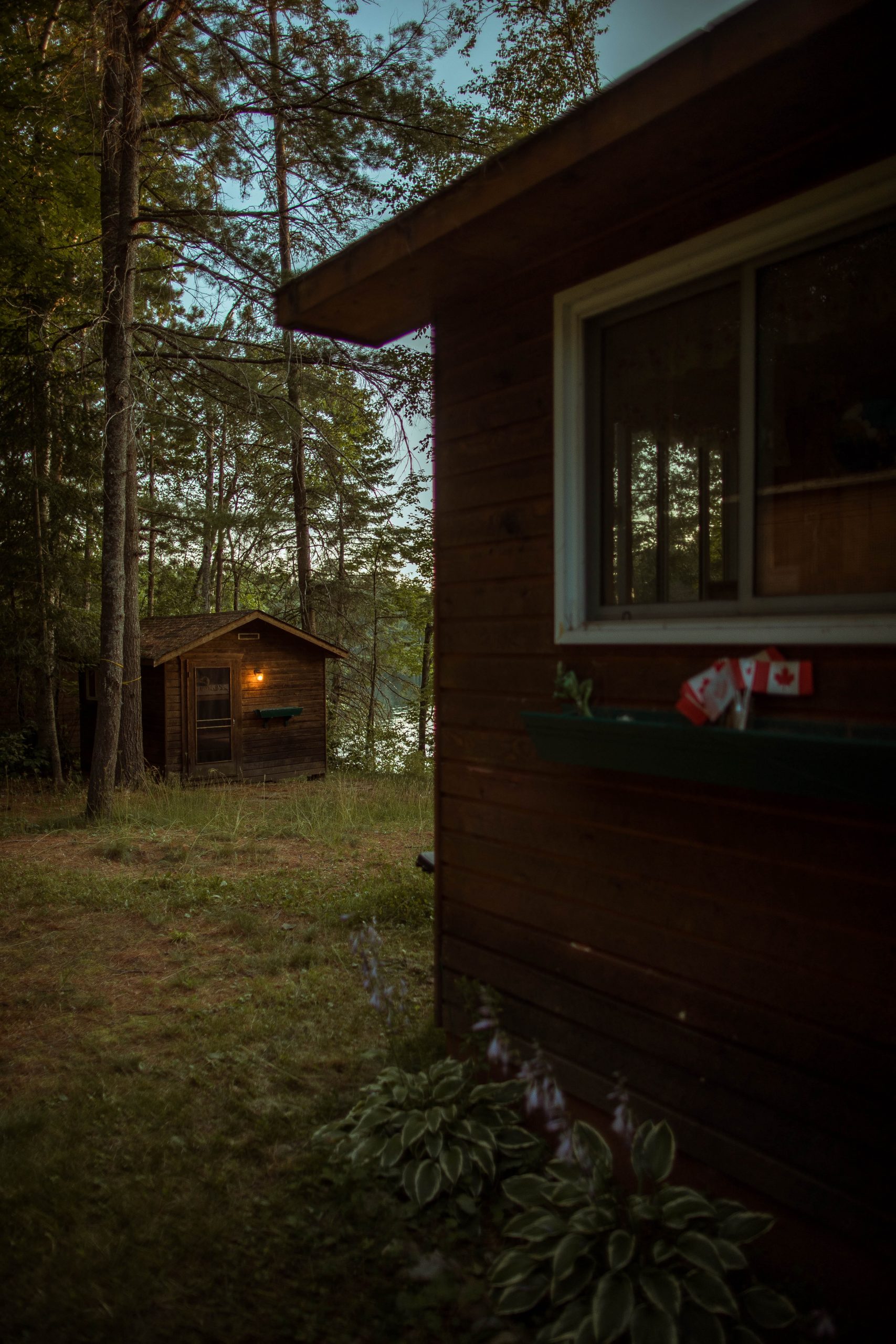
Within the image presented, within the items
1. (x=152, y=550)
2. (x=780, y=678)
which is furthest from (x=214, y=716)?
(x=780, y=678)

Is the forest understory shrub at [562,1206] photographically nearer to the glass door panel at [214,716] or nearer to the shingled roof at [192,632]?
the shingled roof at [192,632]

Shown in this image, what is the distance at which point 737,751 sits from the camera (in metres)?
1.93

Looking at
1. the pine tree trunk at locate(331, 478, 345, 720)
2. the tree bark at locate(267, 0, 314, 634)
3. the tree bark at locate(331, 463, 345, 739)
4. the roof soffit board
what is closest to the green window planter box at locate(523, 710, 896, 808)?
the roof soffit board

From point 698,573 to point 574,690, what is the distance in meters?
0.52

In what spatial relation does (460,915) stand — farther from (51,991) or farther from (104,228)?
(104,228)

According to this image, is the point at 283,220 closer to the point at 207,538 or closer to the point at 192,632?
the point at 192,632

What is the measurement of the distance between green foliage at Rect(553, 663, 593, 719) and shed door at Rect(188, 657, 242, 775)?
13.5 meters

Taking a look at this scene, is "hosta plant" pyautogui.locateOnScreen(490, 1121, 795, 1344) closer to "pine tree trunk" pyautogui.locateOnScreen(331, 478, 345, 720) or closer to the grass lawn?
the grass lawn

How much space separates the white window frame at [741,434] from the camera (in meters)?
1.97

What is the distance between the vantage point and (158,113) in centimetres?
1088

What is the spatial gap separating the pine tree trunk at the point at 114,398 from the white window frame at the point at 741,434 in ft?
27.4

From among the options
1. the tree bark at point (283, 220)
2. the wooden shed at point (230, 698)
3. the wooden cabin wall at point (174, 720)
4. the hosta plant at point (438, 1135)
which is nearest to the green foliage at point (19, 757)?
the wooden shed at point (230, 698)

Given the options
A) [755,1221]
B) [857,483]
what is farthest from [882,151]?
[755,1221]

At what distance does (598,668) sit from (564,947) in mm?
963
